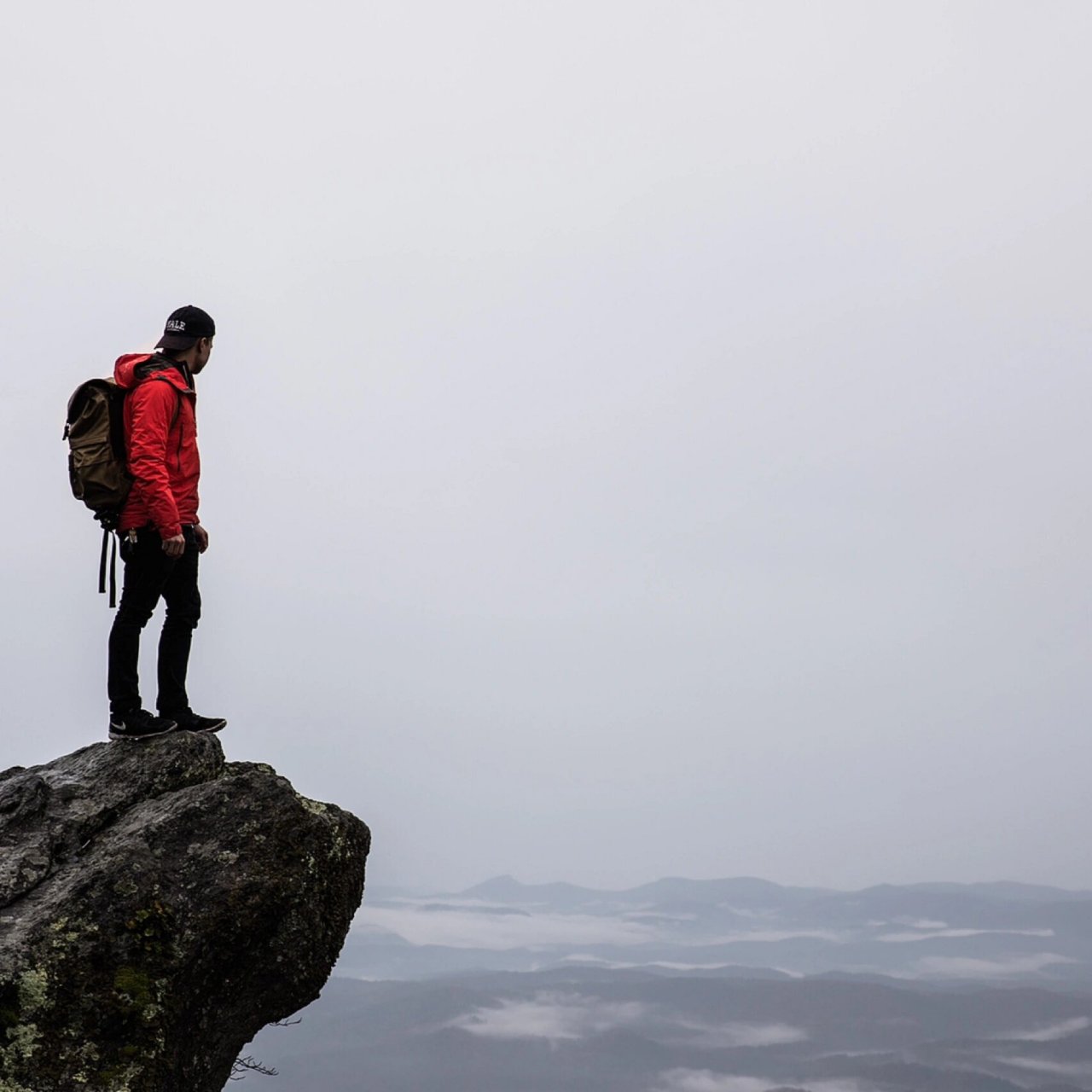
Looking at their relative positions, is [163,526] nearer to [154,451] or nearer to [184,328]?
[154,451]

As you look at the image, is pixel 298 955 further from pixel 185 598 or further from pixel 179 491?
pixel 179 491

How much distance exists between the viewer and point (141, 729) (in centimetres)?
1106

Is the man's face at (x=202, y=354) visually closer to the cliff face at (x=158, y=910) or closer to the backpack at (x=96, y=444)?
the backpack at (x=96, y=444)

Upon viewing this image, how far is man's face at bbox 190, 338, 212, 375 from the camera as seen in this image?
35.7 ft

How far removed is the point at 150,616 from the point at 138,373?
249 centimetres

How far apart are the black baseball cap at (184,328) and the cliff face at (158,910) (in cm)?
408

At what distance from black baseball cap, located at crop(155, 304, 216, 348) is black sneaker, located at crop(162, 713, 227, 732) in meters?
3.89

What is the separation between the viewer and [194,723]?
11477 millimetres

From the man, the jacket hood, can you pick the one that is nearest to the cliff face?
the man

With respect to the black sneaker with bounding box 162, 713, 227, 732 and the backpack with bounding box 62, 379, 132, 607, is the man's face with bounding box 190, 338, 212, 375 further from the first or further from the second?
the black sneaker with bounding box 162, 713, 227, 732

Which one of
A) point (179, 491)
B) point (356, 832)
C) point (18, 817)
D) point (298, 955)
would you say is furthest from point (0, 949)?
point (179, 491)

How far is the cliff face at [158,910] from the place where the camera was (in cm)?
870

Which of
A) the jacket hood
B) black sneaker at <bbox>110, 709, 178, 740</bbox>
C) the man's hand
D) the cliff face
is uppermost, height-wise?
the jacket hood

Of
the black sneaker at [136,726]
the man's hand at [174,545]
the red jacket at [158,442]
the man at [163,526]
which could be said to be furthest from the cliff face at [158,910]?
the red jacket at [158,442]
